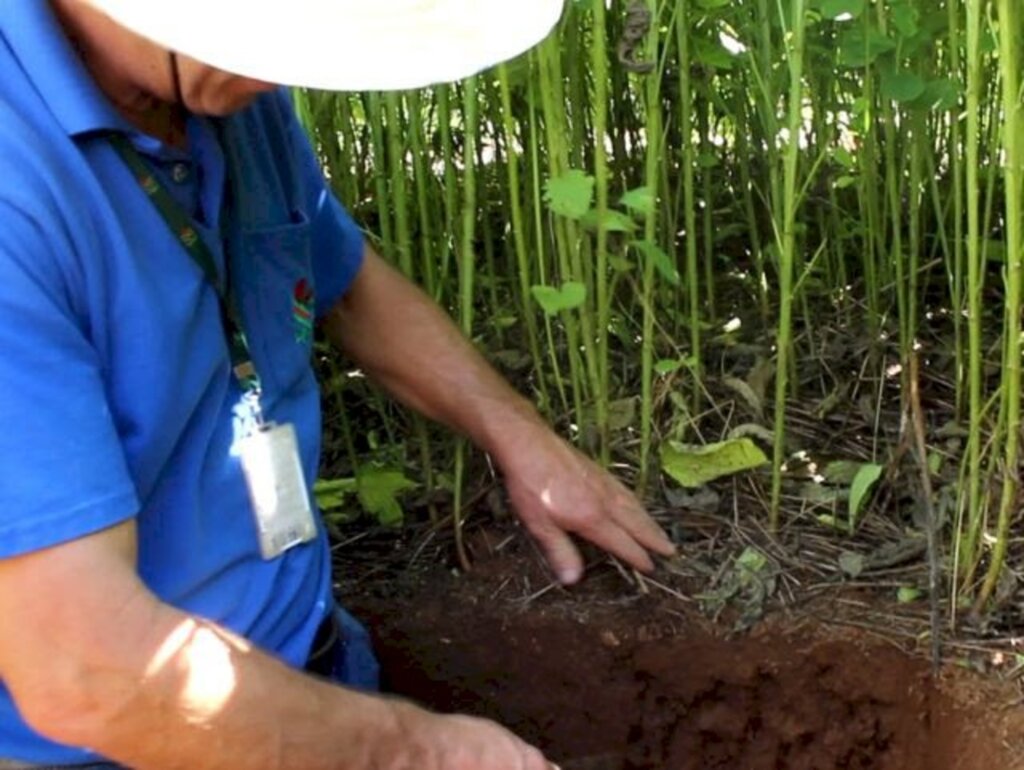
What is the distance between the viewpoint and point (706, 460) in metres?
1.83

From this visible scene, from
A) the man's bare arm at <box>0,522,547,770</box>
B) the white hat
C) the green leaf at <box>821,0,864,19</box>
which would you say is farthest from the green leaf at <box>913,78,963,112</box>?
the man's bare arm at <box>0,522,547,770</box>

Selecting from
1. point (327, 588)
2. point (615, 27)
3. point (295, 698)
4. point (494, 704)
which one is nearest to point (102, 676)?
point (295, 698)

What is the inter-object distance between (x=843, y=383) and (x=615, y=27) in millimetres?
512

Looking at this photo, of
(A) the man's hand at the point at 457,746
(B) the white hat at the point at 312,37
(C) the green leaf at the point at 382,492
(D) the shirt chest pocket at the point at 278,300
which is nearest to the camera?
(B) the white hat at the point at 312,37

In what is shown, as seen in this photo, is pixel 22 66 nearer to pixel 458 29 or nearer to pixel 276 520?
pixel 458 29

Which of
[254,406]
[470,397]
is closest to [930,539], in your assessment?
[470,397]

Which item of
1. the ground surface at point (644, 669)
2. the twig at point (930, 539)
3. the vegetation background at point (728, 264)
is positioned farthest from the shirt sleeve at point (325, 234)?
the twig at point (930, 539)

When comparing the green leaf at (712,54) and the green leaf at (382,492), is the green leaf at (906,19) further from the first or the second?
the green leaf at (382,492)

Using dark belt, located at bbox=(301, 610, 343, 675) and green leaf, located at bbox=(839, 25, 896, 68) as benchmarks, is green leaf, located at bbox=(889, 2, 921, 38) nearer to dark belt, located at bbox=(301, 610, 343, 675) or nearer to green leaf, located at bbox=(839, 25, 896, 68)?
green leaf, located at bbox=(839, 25, 896, 68)

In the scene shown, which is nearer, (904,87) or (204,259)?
(204,259)

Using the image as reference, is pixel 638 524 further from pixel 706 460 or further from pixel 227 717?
pixel 227 717

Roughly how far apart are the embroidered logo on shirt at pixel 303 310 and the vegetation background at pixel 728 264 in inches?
9.7

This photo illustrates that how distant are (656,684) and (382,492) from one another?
0.38 m

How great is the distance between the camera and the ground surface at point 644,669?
1.71 metres
